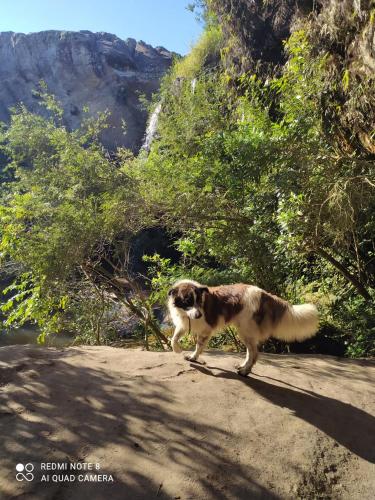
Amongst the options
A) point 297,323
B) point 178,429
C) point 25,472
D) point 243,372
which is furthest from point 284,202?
point 25,472

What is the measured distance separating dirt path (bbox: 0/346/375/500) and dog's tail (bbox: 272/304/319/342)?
48 cm

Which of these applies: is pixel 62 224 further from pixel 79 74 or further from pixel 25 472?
pixel 79 74

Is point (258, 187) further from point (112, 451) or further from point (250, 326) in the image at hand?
point (112, 451)

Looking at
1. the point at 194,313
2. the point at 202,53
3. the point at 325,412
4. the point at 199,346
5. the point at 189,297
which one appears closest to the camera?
the point at 325,412

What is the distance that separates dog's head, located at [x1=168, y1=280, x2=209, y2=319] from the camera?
4.30m

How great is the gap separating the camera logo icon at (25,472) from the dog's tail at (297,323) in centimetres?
283

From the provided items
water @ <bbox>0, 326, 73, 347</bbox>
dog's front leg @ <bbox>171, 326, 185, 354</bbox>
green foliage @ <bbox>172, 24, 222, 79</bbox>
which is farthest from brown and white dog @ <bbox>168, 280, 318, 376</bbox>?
green foliage @ <bbox>172, 24, 222, 79</bbox>

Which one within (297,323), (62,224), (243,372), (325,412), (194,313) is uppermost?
(62,224)

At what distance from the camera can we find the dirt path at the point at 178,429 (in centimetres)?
240

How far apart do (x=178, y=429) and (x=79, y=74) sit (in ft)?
122

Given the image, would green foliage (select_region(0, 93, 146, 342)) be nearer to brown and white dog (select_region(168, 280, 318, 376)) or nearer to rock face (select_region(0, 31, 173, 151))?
brown and white dog (select_region(168, 280, 318, 376))

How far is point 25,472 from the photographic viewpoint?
2.34 metres

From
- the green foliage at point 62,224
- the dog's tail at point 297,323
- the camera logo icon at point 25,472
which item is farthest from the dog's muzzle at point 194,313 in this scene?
the green foliage at point 62,224

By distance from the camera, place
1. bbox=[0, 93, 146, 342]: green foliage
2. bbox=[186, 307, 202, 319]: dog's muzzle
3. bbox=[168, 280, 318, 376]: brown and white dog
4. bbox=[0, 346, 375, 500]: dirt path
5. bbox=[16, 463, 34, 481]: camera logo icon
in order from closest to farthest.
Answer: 1. bbox=[16, 463, 34, 481]: camera logo icon
2. bbox=[0, 346, 375, 500]: dirt path
3. bbox=[186, 307, 202, 319]: dog's muzzle
4. bbox=[168, 280, 318, 376]: brown and white dog
5. bbox=[0, 93, 146, 342]: green foliage
